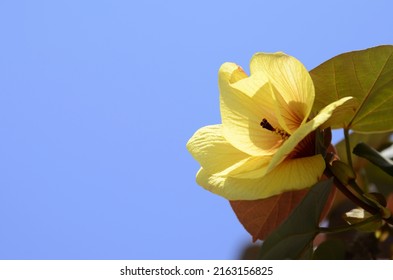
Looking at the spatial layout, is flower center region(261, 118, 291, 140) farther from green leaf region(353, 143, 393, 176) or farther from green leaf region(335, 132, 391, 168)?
green leaf region(335, 132, 391, 168)

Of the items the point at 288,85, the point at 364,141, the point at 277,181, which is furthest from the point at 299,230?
the point at 364,141

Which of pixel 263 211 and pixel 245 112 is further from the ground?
pixel 245 112

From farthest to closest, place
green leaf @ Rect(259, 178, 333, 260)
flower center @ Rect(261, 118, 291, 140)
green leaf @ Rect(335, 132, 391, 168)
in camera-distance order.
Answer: green leaf @ Rect(335, 132, 391, 168), flower center @ Rect(261, 118, 291, 140), green leaf @ Rect(259, 178, 333, 260)

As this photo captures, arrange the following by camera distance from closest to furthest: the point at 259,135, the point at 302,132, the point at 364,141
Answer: the point at 302,132, the point at 259,135, the point at 364,141

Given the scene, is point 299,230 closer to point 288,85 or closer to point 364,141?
point 288,85

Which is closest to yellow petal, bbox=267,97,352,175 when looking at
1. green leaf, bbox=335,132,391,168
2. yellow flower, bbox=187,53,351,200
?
yellow flower, bbox=187,53,351,200

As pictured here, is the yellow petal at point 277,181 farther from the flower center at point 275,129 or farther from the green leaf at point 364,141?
the green leaf at point 364,141
